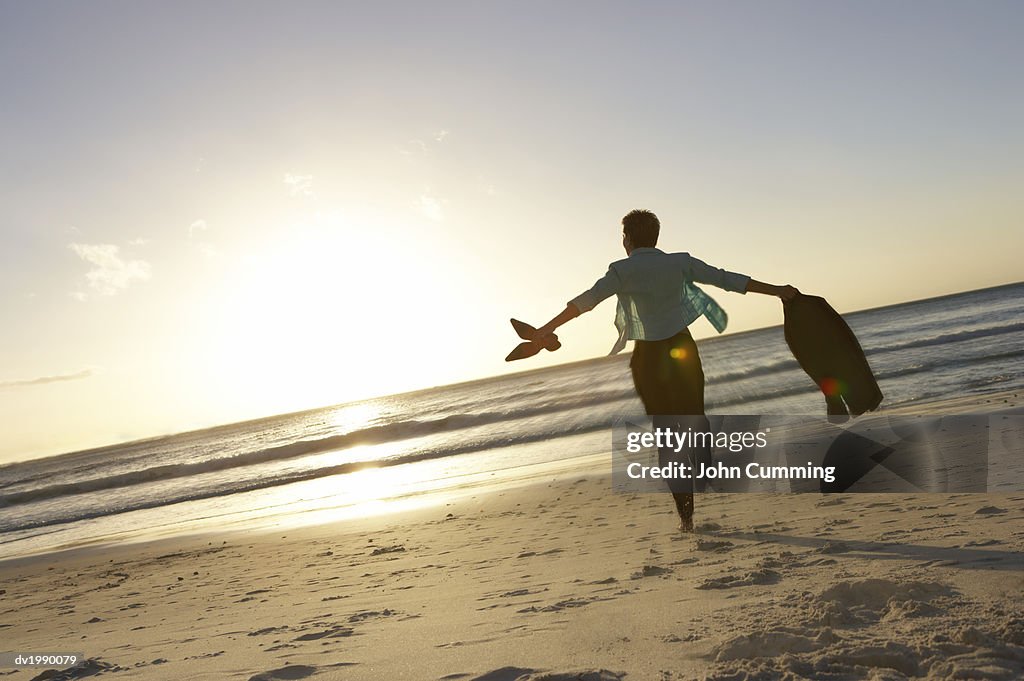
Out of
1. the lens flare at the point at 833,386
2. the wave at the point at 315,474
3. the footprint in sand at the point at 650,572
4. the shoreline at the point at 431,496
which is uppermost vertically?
the lens flare at the point at 833,386

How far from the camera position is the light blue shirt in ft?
15.4

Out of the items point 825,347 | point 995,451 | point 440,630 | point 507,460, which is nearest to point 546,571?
point 440,630

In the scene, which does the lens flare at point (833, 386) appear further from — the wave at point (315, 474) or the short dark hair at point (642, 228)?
the wave at point (315, 474)

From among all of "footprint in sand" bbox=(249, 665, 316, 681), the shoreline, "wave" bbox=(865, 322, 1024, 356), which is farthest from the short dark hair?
"wave" bbox=(865, 322, 1024, 356)

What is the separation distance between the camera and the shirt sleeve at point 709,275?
4734 millimetres

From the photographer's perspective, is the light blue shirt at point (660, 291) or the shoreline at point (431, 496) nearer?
the light blue shirt at point (660, 291)

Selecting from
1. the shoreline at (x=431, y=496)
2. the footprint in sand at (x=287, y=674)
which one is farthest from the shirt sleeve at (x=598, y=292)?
the shoreline at (x=431, y=496)

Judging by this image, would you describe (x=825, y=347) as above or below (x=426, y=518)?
above

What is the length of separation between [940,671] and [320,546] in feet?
22.2

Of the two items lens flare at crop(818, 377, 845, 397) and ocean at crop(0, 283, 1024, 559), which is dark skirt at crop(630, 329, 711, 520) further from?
ocean at crop(0, 283, 1024, 559)

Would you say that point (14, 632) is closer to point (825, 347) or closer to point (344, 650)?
point (344, 650)

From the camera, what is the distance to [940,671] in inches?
91.0

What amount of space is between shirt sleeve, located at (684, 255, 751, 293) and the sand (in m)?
1.79

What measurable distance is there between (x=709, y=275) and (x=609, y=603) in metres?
2.32
